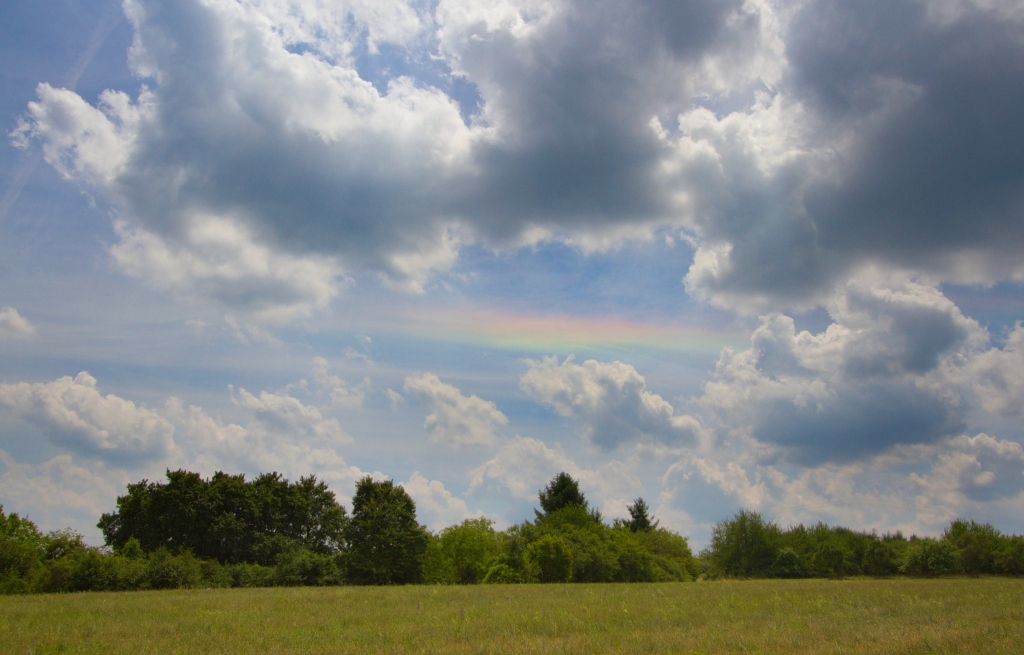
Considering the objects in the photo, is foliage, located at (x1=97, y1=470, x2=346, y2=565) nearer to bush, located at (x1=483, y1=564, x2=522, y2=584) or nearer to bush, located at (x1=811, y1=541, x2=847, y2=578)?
bush, located at (x1=483, y1=564, x2=522, y2=584)

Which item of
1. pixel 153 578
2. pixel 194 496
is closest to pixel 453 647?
pixel 153 578

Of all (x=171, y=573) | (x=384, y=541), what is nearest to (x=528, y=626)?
(x=171, y=573)

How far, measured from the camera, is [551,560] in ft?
164

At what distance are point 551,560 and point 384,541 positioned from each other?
17835 millimetres

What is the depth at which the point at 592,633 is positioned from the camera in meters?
14.9

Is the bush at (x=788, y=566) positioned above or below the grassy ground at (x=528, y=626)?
below

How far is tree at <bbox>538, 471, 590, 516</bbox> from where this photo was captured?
270 feet

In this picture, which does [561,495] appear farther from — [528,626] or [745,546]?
[528,626]

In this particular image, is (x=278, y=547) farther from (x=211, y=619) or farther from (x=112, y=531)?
(x=211, y=619)

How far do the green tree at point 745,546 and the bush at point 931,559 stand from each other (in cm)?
1369

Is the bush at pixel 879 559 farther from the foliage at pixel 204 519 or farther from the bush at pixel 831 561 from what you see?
the foliage at pixel 204 519

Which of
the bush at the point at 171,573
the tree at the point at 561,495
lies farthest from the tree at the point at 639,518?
the bush at the point at 171,573

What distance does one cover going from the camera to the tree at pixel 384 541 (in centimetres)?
5644

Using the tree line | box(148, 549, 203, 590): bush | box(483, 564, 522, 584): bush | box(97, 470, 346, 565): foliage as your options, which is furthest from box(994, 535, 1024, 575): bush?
box(148, 549, 203, 590): bush
